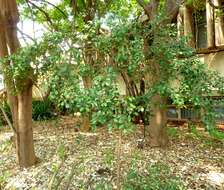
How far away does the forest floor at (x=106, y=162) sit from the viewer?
5.59 meters

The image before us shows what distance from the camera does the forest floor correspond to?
18.3ft

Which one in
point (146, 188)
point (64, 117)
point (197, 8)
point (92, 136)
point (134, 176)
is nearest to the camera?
point (146, 188)

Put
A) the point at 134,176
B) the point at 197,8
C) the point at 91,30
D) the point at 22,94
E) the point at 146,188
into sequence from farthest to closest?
the point at 197,8
the point at 22,94
the point at 134,176
the point at 146,188
the point at 91,30

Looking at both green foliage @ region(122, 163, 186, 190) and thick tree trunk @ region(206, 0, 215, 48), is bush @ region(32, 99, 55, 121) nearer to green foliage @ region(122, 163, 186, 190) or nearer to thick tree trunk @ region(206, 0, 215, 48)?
thick tree trunk @ region(206, 0, 215, 48)

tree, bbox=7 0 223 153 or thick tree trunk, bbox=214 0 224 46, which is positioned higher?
thick tree trunk, bbox=214 0 224 46

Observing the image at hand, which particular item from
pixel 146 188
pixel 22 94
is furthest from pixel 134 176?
pixel 22 94

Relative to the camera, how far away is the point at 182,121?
11938mm

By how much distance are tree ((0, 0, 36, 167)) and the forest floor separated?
1.32 feet

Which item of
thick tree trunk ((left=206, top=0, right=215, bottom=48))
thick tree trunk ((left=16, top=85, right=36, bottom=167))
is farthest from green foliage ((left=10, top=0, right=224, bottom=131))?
thick tree trunk ((left=206, top=0, right=215, bottom=48))

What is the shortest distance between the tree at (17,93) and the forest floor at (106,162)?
0.40m

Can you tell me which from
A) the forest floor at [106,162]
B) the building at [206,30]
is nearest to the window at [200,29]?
the building at [206,30]

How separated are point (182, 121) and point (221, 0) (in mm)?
4350

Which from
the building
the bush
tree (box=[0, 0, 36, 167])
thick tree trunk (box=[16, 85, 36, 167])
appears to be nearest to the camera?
tree (box=[0, 0, 36, 167])

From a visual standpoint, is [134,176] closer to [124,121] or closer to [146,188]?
[146,188]
